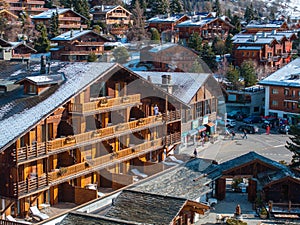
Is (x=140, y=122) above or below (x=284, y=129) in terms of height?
above

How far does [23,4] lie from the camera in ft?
262

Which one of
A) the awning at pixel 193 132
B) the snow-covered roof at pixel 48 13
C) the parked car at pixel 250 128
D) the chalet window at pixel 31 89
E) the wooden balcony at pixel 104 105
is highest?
the snow-covered roof at pixel 48 13

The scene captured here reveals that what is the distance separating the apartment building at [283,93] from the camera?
46406mm

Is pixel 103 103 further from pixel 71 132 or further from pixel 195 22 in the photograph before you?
pixel 195 22

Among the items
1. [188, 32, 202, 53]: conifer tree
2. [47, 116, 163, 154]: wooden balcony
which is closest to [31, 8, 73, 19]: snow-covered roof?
[188, 32, 202, 53]: conifer tree

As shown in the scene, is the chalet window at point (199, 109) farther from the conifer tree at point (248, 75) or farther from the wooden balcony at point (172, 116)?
the conifer tree at point (248, 75)

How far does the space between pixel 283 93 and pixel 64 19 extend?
112ft

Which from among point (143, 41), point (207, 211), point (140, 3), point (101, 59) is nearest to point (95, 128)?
point (207, 211)

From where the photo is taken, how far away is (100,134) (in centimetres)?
2370

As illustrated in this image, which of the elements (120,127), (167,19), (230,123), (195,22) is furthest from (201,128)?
(167,19)

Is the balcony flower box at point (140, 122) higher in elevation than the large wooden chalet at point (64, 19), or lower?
lower

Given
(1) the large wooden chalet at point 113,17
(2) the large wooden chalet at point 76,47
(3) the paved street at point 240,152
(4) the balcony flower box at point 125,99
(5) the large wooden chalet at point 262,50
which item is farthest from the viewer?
(1) the large wooden chalet at point 113,17

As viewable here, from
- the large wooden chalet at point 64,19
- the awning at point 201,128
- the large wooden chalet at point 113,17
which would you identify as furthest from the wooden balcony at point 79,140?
the large wooden chalet at point 113,17

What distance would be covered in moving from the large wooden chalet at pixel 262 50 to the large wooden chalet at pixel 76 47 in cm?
1440
